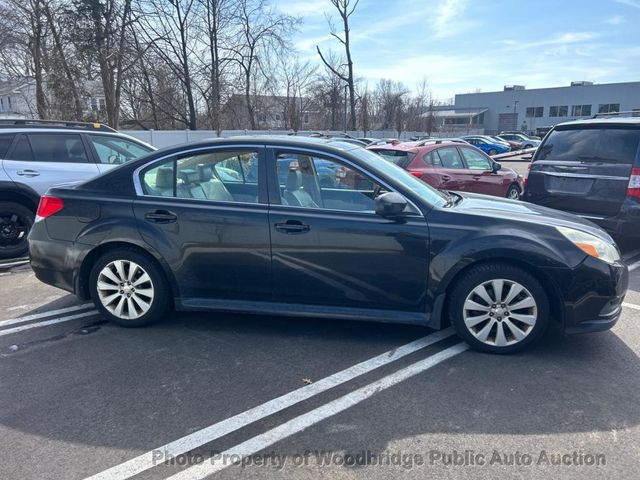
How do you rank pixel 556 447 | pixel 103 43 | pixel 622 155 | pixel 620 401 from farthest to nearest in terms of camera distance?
pixel 103 43 → pixel 622 155 → pixel 620 401 → pixel 556 447

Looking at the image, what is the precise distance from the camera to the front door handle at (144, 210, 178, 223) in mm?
3975

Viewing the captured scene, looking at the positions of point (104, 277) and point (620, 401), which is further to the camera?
point (104, 277)

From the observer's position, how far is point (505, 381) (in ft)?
10.8

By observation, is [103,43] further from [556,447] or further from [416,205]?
[556,447]

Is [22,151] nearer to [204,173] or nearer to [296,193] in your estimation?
[204,173]

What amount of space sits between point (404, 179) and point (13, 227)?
18.4 ft

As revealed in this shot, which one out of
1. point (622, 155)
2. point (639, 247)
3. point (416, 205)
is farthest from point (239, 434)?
point (639, 247)

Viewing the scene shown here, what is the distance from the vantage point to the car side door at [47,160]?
6.48 meters

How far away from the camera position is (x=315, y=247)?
12.3ft

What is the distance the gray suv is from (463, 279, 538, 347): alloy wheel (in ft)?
16.4

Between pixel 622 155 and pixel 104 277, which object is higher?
pixel 622 155

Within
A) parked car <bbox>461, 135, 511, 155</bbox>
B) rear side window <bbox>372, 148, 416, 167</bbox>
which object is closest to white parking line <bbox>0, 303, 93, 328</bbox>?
rear side window <bbox>372, 148, 416, 167</bbox>

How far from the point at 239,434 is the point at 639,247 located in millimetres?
6751

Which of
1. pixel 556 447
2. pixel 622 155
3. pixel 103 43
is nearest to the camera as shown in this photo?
pixel 556 447
